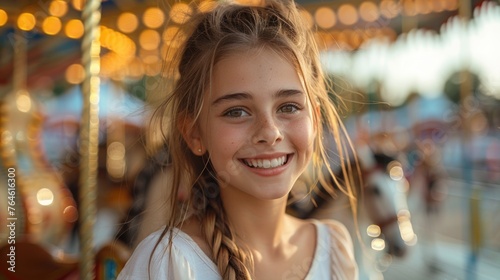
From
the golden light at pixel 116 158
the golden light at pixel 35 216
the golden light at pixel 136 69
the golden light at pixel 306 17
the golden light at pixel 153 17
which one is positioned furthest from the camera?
the golden light at pixel 116 158

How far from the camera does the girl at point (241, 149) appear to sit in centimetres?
97

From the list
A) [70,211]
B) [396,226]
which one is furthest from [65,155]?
[396,226]

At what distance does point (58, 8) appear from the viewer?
3096mm

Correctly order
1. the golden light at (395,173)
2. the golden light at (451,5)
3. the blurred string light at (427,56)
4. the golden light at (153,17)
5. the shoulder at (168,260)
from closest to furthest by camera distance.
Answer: the shoulder at (168,260) → the golden light at (395,173) → the golden light at (451,5) → the blurred string light at (427,56) → the golden light at (153,17)

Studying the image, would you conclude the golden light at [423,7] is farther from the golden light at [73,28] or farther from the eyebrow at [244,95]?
the eyebrow at [244,95]

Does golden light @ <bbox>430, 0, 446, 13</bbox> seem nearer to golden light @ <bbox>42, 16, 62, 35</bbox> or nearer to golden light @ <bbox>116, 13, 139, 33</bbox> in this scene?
golden light @ <bbox>116, 13, 139, 33</bbox>

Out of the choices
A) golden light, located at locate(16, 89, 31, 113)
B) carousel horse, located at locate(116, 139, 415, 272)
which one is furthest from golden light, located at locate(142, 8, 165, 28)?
carousel horse, located at locate(116, 139, 415, 272)

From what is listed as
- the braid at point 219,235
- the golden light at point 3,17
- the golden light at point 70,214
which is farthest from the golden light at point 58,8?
the braid at point 219,235

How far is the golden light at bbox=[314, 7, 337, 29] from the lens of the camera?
3.34 meters

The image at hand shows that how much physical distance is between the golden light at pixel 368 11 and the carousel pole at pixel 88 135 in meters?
2.36

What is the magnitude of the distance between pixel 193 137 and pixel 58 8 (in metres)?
2.39

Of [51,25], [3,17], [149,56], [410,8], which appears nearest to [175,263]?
[3,17]

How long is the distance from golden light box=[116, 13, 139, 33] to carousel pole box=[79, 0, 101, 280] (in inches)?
106

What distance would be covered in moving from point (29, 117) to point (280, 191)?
78.9 inches
